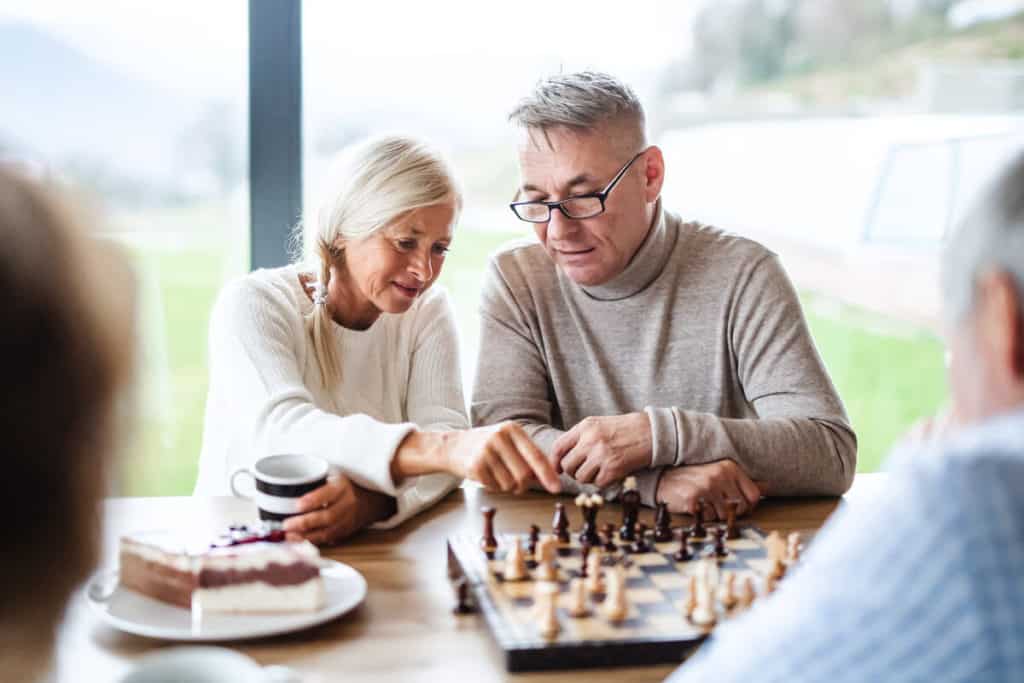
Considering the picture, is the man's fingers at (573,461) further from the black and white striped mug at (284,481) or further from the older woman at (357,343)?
the black and white striped mug at (284,481)

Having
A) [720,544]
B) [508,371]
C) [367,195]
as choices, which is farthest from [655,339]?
[720,544]

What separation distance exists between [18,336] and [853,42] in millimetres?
3825

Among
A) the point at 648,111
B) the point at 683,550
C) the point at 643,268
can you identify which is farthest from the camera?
the point at 648,111

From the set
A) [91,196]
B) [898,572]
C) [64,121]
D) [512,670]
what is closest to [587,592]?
[512,670]

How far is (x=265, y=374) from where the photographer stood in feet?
7.25

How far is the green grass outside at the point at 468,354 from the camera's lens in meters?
3.56

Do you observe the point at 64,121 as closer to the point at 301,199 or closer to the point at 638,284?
the point at 301,199

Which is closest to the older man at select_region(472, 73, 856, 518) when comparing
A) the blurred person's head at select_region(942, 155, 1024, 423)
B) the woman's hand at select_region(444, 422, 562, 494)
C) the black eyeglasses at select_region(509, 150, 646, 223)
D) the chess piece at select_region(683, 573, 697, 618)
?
the black eyeglasses at select_region(509, 150, 646, 223)

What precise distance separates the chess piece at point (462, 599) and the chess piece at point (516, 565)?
7 cm

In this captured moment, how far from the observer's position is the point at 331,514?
1804 millimetres

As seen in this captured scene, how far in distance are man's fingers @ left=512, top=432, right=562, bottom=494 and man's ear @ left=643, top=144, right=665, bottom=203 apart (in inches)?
31.9

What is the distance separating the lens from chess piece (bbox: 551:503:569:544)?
1.81 metres

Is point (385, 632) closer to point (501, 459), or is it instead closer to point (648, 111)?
point (501, 459)

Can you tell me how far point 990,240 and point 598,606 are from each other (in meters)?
0.73
